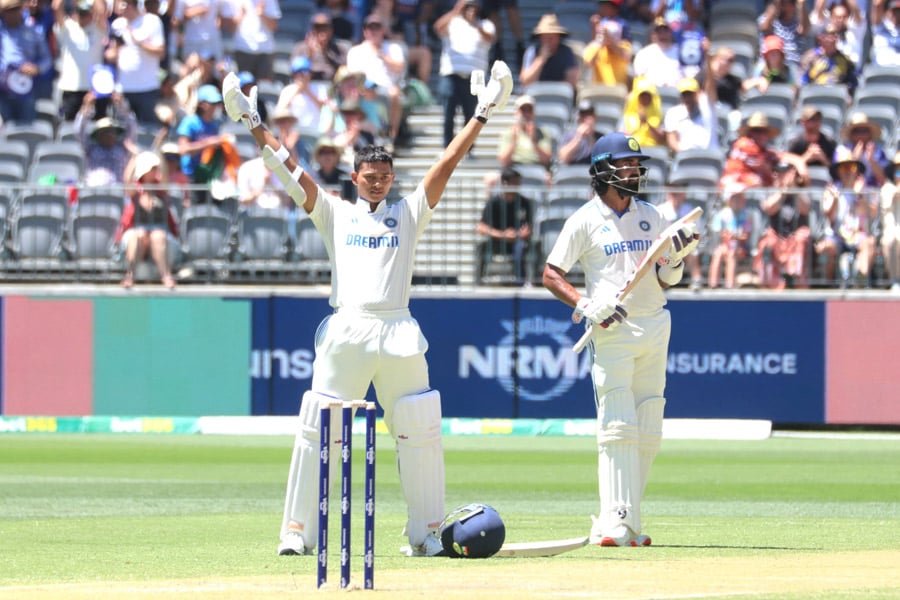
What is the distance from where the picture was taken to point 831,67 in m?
21.7

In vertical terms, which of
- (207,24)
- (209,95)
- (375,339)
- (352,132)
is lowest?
(375,339)

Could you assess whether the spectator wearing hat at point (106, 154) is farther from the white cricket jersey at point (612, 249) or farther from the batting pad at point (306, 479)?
the batting pad at point (306, 479)

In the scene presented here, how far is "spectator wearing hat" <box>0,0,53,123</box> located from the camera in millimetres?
22453

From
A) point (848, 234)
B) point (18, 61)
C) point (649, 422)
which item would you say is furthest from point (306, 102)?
point (649, 422)

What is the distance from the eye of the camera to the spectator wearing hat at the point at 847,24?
22.2 m

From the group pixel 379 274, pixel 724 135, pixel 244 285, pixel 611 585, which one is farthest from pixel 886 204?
pixel 611 585

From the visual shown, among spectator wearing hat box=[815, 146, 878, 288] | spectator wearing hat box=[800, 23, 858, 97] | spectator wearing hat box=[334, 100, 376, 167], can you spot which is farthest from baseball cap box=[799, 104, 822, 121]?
spectator wearing hat box=[334, 100, 376, 167]

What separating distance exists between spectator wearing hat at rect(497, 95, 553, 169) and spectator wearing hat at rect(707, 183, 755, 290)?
8.72 ft

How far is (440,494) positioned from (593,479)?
17.7 feet

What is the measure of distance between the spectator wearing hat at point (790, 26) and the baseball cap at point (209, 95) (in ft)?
23.0

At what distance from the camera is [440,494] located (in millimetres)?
9125

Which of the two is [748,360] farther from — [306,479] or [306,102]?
[306,479]

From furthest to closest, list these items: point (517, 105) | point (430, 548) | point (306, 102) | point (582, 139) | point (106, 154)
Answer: point (306, 102) → point (517, 105) → point (106, 154) → point (582, 139) → point (430, 548)

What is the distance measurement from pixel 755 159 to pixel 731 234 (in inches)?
48.4
